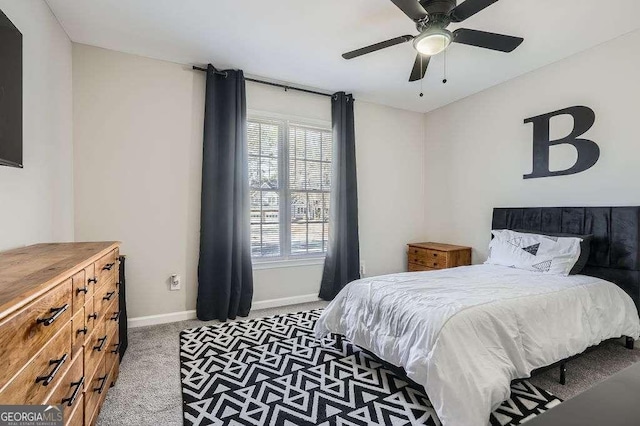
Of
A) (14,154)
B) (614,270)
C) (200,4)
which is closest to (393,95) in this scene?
(200,4)

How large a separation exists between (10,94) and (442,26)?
99.6 inches

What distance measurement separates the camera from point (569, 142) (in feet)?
9.80

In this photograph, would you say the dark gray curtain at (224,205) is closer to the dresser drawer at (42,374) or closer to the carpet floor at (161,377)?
the carpet floor at (161,377)

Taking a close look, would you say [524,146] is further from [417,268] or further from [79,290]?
[79,290]

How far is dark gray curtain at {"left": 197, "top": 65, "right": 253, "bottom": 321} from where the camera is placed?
126 inches

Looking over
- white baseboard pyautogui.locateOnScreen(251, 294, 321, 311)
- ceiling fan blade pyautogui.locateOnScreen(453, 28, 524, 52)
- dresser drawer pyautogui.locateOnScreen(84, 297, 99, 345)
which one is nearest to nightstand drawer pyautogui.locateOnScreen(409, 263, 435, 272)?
white baseboard pyautogui.locateOnScreen(251, 294, 321, 311)

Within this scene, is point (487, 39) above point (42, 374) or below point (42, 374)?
above

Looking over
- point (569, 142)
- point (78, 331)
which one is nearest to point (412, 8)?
point (569, 142)

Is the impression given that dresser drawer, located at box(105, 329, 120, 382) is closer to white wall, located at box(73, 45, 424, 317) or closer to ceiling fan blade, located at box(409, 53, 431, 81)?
white wall, located at box(73, 45, 424, 317)

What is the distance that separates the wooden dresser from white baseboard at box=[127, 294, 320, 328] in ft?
4.04

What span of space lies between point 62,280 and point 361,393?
5.66ft

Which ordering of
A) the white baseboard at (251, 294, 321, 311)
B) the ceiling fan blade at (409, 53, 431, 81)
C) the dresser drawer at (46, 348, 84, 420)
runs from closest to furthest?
the dresser drawer at (46, 348, 84, 420) → the ceiling fan blade at (409, 53, 431, 81) → the white baseboard at (251, 294, 321, 311)

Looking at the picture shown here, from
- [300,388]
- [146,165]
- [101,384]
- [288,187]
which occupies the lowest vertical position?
[300,388]

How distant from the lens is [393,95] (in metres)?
4.05
